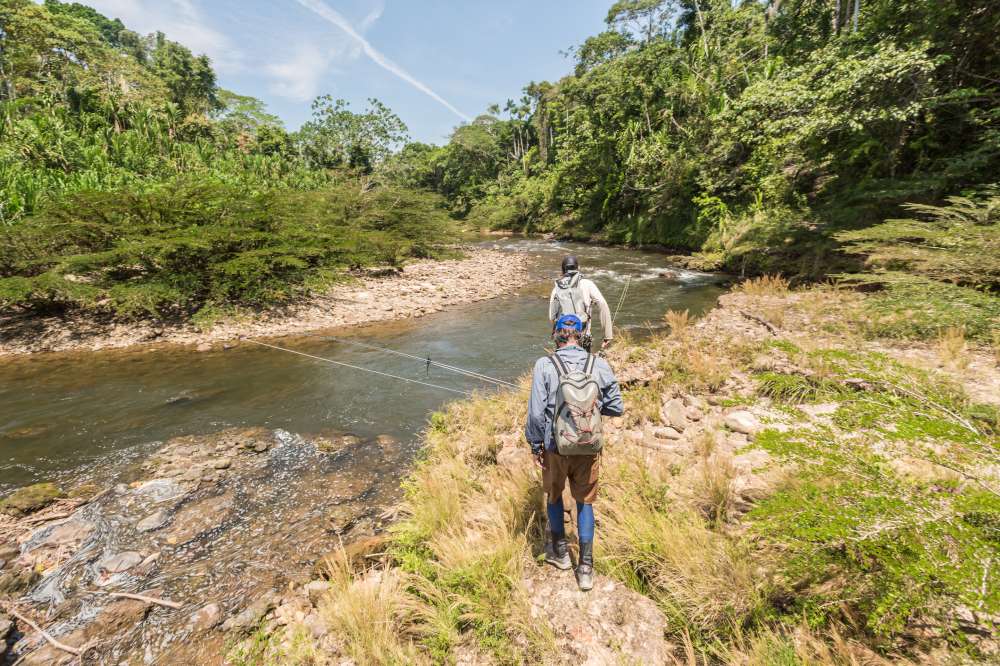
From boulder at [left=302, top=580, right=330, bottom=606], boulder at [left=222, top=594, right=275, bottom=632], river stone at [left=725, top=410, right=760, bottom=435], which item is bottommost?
boulder at [left=222, top=594, right=275, bottom=632]

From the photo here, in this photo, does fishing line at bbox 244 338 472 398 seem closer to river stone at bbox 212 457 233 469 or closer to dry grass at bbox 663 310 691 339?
river stone at bbox 212 457 233 469

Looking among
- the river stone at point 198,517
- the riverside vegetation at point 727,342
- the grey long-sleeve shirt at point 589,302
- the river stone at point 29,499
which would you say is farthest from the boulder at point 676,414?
the river stone at point 29,499

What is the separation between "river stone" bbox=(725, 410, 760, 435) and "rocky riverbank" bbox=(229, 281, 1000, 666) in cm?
2

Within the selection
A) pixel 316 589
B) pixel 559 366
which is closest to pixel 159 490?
pixel 316 589

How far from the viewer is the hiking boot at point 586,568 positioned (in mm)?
2840

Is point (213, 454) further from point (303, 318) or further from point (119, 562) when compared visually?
point (303, 318)

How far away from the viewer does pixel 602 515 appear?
11.0ft

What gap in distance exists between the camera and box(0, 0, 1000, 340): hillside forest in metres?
9.16

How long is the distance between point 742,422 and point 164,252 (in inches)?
488

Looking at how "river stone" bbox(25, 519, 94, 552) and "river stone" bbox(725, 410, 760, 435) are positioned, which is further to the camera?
"river stone" bbox(725, 410, 760, 435)

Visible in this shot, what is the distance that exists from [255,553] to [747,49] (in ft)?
99.5

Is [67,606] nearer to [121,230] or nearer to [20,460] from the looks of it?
[20,460]

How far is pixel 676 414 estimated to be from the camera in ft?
16.1

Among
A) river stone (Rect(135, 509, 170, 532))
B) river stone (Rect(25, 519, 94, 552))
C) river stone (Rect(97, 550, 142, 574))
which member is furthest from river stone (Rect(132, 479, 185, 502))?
river stone (Rect(97, 550, 142, 574))
